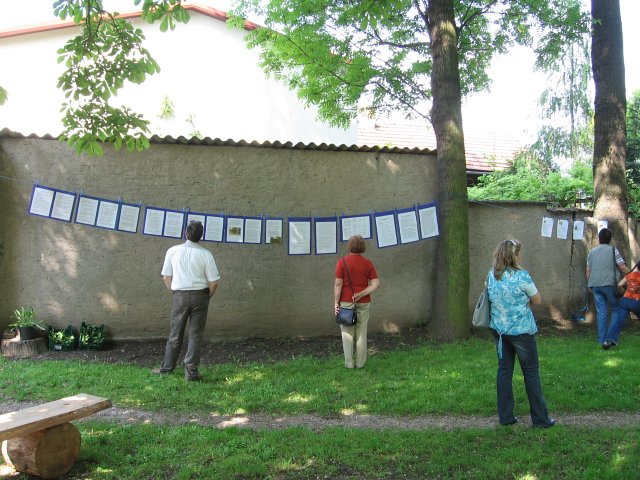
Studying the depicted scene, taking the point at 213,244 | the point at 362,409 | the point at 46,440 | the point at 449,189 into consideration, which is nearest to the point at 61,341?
the point at 213,244

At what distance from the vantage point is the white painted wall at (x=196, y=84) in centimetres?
1496

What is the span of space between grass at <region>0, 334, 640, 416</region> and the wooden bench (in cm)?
151

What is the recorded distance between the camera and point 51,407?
13.4ft

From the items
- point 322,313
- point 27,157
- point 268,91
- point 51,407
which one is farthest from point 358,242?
point 268,91

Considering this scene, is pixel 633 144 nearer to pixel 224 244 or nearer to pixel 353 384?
pixel 224 244

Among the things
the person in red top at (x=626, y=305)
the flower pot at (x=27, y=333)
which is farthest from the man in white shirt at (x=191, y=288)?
the person in red top at (x=626, y=305)

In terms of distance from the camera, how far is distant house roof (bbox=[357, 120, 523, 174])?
59.1 ft

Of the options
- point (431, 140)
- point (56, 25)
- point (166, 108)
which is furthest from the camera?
point (431, 140)

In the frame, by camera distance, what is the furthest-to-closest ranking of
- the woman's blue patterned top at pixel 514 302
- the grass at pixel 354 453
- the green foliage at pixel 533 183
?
the green foliage at pixel 533 183 → the woman's blue patterned top at pixel 514 302 → the grass at pixel 354 453

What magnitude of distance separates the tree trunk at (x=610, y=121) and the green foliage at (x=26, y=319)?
9.28 m

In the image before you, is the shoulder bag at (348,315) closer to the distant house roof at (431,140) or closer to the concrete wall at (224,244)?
the concrete wall at (224,244)

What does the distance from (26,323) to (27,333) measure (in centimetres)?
14

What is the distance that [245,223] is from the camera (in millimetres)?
8508

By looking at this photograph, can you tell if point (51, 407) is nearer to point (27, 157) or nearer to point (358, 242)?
point (358, 242)
